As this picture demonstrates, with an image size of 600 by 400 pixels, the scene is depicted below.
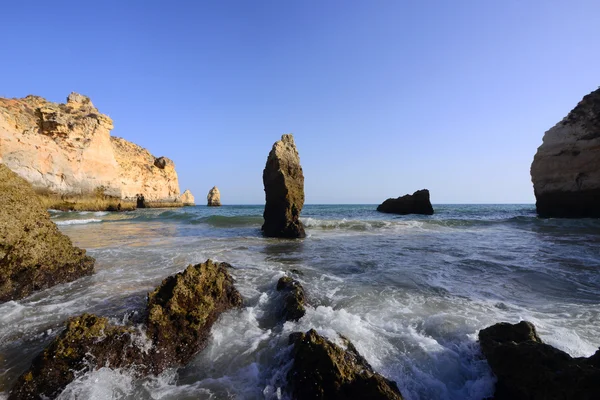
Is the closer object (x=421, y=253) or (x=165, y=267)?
(x=165, y=267)

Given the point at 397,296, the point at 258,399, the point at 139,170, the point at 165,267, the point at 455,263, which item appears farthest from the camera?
the point at 139,170

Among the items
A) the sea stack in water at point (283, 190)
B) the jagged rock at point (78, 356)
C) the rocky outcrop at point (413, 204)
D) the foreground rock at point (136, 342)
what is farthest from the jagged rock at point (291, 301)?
the rocky outcrop at point (413, 204)

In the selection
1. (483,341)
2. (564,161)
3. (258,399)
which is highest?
(564,161)

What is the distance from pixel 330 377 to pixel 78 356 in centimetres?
237

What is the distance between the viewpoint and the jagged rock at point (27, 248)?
15.6 ft

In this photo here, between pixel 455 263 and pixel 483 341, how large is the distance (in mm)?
5227

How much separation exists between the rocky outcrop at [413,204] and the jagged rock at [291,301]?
93.8 ft

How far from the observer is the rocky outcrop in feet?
100

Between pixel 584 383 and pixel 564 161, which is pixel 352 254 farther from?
pixel 564 161

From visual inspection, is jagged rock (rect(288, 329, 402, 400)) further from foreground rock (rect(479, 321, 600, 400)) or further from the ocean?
foreground rock (rect(479, 321, 600, 400))

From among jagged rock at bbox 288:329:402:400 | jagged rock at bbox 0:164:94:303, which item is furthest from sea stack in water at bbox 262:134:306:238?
jagged rock at bbox 288:329:402:400

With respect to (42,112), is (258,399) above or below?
below

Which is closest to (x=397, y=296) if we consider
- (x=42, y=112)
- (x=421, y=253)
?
(x=421, y=253)

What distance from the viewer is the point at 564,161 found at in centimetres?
2023
